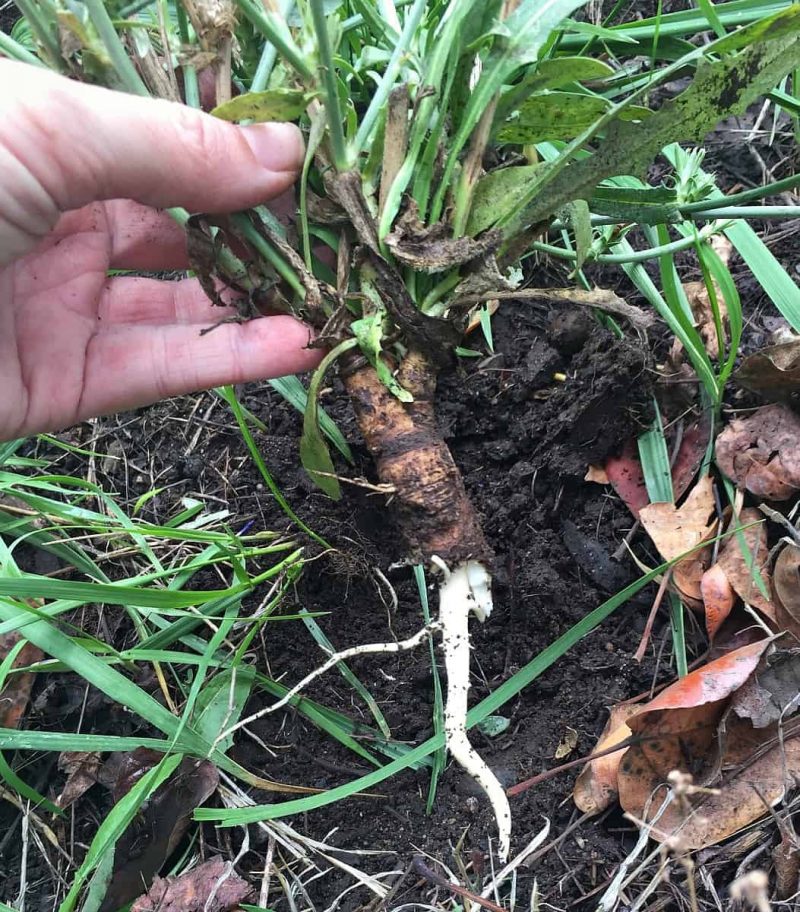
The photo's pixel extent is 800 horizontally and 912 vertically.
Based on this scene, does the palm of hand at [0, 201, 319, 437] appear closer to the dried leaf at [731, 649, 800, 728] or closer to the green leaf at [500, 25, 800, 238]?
the green leaf at [500, 25, 800, 238]

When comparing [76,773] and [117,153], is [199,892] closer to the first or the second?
[76,773]

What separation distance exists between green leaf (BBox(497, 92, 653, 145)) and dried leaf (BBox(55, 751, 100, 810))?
1.29m

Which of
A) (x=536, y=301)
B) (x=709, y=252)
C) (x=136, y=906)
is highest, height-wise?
(x=709, y=252)

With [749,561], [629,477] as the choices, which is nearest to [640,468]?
[629,477]

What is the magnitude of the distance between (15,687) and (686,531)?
1.27 metres

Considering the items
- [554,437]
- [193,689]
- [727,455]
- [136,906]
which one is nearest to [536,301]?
[554,437]

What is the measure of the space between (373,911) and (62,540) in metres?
0.85

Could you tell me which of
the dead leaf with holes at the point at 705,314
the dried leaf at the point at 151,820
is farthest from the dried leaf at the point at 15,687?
A: the dead leaf with holes at the point at 705,314

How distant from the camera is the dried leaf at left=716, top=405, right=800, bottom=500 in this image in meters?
1.27

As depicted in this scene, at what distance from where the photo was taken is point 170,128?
0.98 metres

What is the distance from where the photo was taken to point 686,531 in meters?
1.30

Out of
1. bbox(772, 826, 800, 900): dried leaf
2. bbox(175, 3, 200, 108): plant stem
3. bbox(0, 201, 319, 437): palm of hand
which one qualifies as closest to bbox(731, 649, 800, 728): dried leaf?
bbox(772, 826, 800, 900): dried leaf

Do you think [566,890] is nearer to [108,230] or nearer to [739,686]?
[739,686]

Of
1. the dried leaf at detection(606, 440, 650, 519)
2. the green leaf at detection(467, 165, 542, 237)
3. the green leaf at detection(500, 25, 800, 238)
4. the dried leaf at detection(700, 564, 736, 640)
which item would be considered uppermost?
the green leaf at detection(500, 25, 800, 238)
